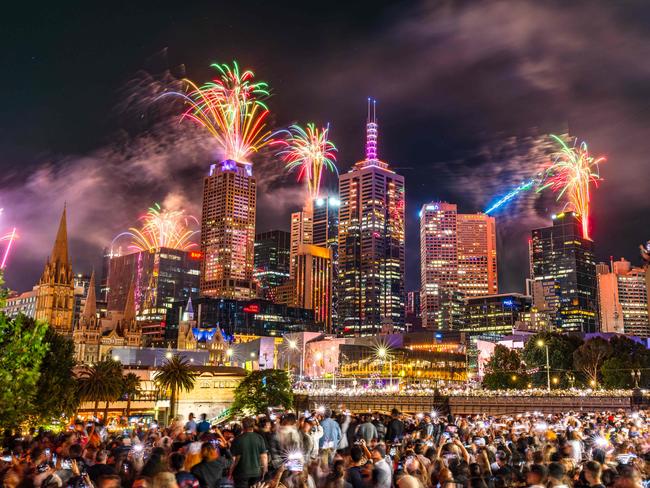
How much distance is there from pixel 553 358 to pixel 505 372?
8.59 meters

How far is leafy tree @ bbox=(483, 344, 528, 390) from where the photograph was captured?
364 ft

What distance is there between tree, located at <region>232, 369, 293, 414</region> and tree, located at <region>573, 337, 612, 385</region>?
4960cm

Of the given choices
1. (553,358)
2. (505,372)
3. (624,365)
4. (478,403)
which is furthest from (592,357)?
(478,403)

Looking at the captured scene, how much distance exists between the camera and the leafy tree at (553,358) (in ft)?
361

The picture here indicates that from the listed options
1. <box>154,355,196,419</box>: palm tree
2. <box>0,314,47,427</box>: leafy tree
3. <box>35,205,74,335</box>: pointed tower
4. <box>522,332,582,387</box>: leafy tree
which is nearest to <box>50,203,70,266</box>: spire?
<box>35,205,74,335</box>: pointed tower

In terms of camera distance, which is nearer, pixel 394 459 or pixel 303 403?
pixel 394 459

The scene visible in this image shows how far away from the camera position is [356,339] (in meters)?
172

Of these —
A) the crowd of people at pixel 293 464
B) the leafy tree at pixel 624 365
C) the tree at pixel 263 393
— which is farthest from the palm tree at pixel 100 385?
the leafy tree at pixel 624 365

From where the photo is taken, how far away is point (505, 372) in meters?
113

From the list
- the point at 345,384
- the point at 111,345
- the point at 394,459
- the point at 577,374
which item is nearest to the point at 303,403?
the point at 345,384

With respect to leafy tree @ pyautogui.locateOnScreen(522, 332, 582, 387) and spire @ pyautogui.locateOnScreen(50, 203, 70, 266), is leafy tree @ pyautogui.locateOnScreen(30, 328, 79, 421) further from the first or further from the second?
spire @ pyautogui.locateOnScreen(50, 203, 70, 266)

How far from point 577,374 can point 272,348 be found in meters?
81.2

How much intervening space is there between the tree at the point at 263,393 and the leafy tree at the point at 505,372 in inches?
1585

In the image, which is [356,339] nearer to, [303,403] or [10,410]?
[303,403]
